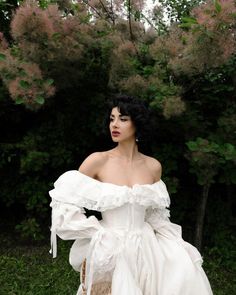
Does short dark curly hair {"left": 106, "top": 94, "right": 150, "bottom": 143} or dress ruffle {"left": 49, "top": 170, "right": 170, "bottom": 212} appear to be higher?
short dark curly hair {"left": 106, "top": 94, "right": 150, "bottom": 143}

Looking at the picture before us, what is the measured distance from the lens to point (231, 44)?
2859 millimetres

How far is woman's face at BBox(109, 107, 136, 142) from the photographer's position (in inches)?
82.7

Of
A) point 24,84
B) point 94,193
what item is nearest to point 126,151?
point 94,193

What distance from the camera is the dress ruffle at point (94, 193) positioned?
1965 mm

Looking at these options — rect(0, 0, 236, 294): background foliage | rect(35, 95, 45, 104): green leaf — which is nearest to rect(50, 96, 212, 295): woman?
rect(0, 0, 236, 294): background foliage

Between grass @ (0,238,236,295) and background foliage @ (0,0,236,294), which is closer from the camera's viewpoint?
background foliage @ (0,0,236,294)

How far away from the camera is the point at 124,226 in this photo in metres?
2.04

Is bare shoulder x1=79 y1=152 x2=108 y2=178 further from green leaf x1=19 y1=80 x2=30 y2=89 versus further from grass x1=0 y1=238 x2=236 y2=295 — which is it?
grass x1=0 y1=238 x2=236 y2=295

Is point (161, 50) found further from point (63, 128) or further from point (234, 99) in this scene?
point (63, 128)

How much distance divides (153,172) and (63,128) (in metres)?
2.14

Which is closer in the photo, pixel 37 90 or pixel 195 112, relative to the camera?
pixel 37 90

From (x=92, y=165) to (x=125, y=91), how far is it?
1.35 meters

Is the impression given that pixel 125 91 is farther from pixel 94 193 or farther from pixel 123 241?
pixel 123 241

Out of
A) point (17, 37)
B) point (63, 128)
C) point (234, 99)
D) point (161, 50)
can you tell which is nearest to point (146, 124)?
point (161, 50)
